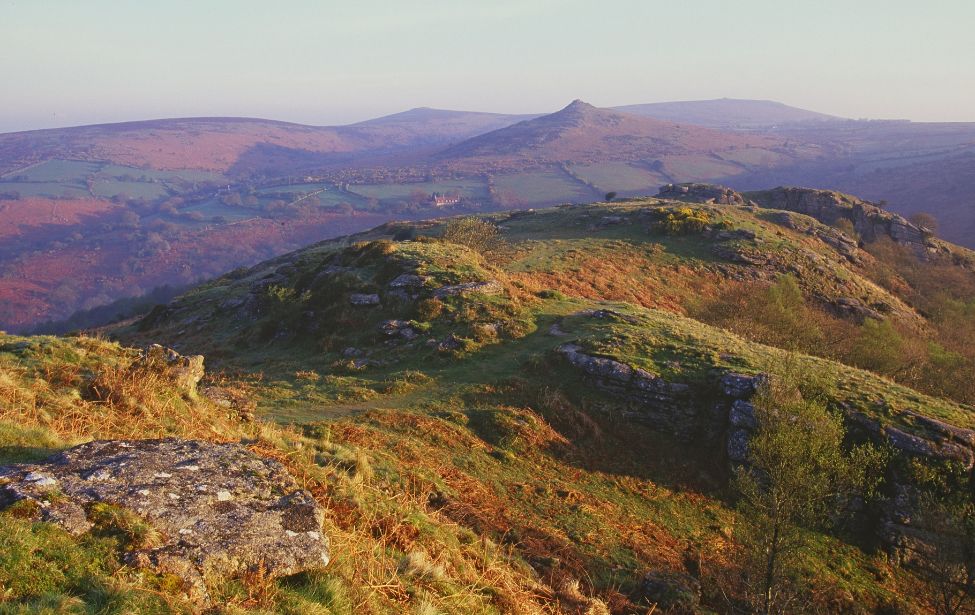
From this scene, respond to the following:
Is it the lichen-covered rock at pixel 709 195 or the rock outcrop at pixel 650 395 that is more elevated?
the lichen-covered rock at pixel 709 195

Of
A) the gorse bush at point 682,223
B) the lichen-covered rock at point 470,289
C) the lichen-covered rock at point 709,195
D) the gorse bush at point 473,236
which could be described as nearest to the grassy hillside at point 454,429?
the lichen-covered rock at point 470,289

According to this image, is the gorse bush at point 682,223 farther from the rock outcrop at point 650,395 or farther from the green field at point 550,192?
the green field at point 550,192

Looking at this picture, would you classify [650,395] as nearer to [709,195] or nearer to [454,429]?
[454,429]

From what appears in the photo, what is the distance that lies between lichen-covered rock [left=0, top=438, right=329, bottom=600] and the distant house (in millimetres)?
174307

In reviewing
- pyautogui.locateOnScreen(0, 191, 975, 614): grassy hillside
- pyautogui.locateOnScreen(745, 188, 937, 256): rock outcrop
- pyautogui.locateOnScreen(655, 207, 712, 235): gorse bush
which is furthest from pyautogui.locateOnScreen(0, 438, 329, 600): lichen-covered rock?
pyautogui.locateOnScreen(745, 188, 937, 256): rock outcrop

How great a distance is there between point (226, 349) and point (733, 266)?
40.1 meters

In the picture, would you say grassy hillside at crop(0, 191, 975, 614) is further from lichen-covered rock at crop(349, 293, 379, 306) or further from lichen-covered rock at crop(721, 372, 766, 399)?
lichen-covered rock at crop(721, 372, 766, 399)

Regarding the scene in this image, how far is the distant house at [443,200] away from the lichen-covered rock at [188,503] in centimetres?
17431

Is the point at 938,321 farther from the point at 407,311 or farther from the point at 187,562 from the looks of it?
the point at 187,562

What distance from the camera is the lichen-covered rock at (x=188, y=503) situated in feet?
15.8

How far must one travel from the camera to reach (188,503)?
5.55m

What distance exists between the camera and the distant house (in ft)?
584

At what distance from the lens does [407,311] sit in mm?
23906

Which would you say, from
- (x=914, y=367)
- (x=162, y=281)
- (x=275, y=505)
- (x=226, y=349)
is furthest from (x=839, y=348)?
(x=162, y=281)
